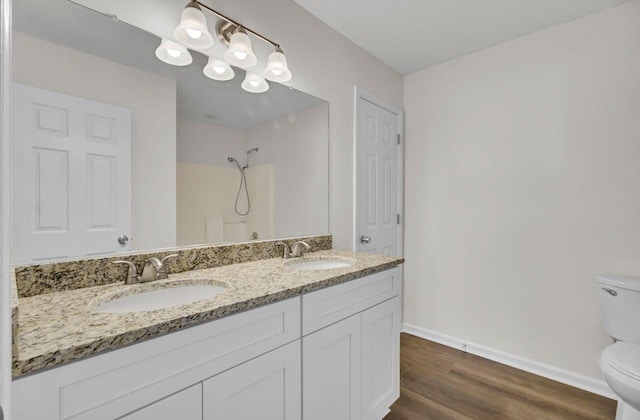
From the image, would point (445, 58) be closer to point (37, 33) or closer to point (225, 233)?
point (225, 233)

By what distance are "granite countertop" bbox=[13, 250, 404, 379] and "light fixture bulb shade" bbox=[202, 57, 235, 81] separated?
955mm

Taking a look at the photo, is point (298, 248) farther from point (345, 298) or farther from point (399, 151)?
point (399, 151)

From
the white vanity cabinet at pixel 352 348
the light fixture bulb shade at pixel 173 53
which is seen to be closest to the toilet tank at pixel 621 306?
the white vanity cabinet at pixel 352 348

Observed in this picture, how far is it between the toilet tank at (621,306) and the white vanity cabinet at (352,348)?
1207 millimetres

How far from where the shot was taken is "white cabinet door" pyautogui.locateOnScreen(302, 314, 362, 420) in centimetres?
115

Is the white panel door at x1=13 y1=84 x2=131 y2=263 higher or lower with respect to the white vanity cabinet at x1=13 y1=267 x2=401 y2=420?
higher

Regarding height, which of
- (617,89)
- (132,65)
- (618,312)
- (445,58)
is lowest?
(618,312)

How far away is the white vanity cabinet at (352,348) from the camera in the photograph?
1.17 m

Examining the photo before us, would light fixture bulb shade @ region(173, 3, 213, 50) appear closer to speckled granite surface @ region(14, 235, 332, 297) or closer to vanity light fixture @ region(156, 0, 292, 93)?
vanity light fixture @ region(156, 0, 292, 93)

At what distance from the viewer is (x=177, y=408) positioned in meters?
0.79

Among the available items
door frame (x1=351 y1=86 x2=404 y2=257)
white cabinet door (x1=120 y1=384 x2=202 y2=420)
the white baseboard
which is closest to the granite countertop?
white cabinet door (x1=120 y1=384 x2=202 y2=420)

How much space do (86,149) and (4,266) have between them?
2.92ft

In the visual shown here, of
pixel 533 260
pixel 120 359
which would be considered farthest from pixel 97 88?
pixel 533 260

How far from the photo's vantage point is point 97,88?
1.12 m
